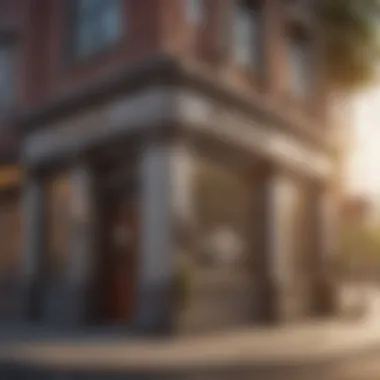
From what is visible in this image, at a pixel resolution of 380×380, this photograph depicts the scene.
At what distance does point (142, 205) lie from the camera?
480 inches

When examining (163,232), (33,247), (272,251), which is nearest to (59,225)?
(33,247)

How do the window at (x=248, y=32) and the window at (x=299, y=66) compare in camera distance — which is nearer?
the window at (x=299, y=66)

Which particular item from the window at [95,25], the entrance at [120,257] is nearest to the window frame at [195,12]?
the window at [95,25]

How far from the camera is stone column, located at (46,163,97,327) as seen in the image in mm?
13477

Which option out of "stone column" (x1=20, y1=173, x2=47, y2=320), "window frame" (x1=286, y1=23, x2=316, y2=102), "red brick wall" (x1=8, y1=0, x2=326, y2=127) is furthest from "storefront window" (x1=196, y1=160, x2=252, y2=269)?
"stone column" (x1=20, y1=173, x2=47, y2=320)

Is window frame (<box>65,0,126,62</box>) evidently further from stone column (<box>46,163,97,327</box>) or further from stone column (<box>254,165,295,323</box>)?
stone column (<box>254,165,295,323</box>)

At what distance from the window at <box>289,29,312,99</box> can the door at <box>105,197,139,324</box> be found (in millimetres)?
3543

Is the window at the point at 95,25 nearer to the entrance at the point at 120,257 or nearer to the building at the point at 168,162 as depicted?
the building at the point at 168,162

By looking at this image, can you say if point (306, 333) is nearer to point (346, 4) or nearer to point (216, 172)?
point (216, 172)

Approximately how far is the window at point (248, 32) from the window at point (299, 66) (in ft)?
2.24

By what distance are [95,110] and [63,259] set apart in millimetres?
3132

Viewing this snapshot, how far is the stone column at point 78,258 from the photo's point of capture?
13477mm

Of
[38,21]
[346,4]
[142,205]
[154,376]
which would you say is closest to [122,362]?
[154,376]

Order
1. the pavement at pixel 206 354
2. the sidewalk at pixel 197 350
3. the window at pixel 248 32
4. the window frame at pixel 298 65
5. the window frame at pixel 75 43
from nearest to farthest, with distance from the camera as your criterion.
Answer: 1. the pavement at pixel 206 354
2. the sidewalk at pixel 197 350
3. the window frame at pixel 298 65
4. the window frame at pixel 75 43
5. the window at pixel 248 32
